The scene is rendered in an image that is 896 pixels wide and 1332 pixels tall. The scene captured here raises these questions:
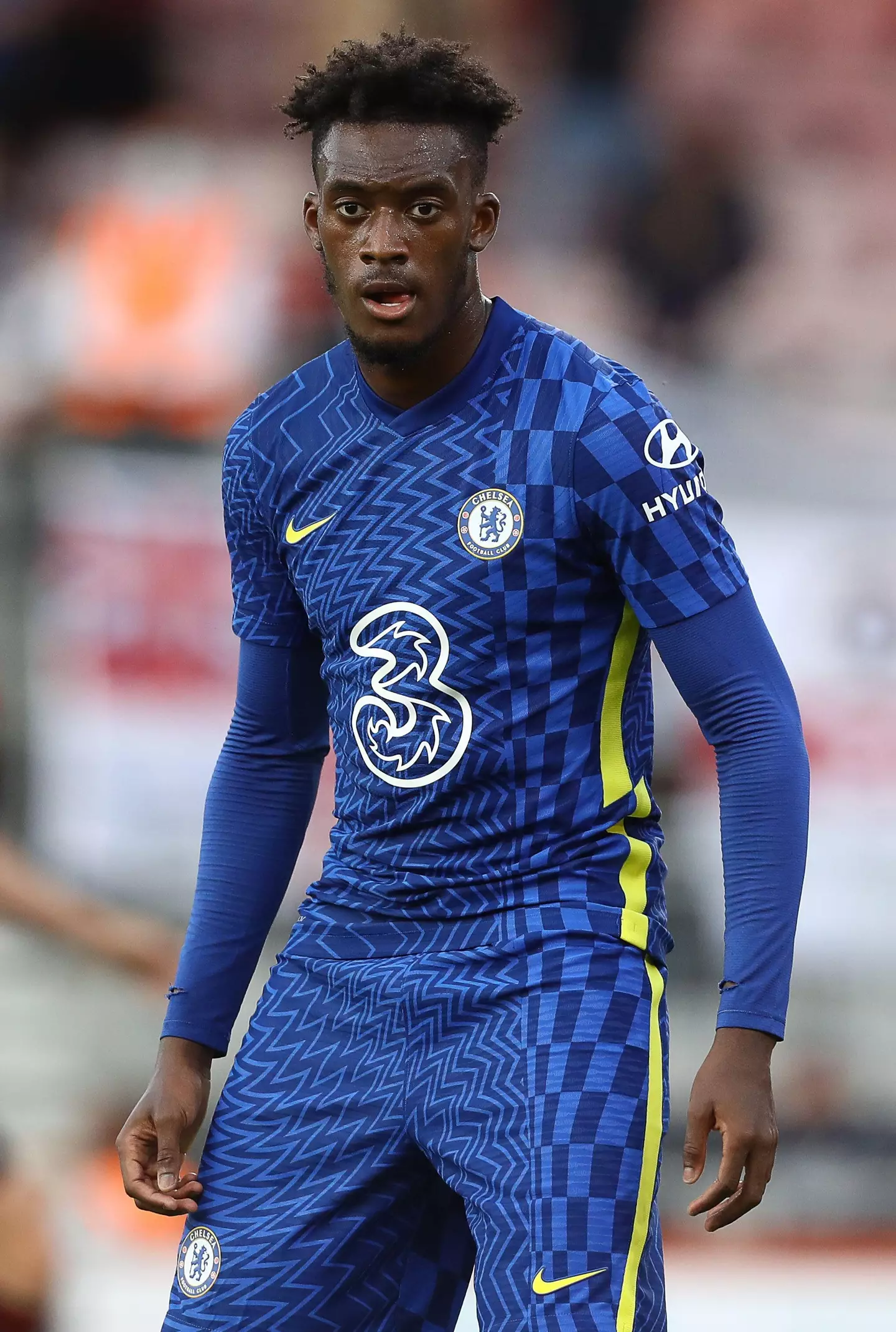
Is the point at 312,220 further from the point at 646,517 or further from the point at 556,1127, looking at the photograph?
the point at 556,1127

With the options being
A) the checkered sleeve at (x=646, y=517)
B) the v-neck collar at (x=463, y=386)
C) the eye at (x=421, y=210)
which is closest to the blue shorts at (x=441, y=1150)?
the checkered sleeve at (x=646, y=517)

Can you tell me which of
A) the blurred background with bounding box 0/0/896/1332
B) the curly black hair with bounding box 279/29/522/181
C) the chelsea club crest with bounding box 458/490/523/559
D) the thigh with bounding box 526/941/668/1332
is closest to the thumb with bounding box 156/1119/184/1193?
the thigh with bounding box 526/941/668/1332

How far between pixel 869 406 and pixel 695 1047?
1813 mm

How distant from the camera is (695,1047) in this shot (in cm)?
503

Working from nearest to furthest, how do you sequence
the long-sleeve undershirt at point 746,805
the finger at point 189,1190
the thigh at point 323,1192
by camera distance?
the long-sleeve undershirt at point 746,805 → the thigh at point 323,1192 → the finger at point 189,1190

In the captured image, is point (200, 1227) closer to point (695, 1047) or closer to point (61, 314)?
point (695, 1047)

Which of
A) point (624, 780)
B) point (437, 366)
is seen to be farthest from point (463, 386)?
point (624, 780)

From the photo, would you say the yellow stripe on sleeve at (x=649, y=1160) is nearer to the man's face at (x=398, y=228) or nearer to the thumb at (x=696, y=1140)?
the thumb at (x=696, y=1140)

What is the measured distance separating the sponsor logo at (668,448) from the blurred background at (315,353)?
3002 mm

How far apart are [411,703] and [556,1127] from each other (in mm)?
505

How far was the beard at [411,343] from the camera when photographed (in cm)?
221

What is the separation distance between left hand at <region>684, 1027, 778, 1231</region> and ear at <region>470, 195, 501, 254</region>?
0.98m

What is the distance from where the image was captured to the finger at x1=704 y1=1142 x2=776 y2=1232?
1955 millimetres

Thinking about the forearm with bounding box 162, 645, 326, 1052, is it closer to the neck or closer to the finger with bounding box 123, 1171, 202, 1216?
the finger with bounding box 123, 1171, 202, 1216
